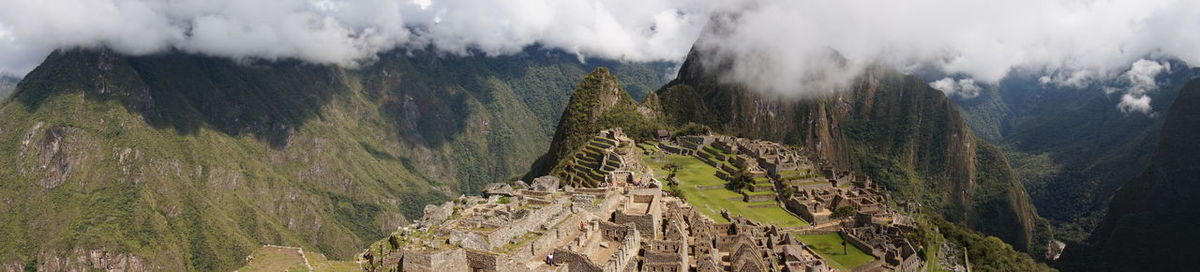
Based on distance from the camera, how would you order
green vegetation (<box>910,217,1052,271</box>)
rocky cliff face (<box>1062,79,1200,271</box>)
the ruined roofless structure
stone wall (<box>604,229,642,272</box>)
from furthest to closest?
rocky cliff face (<box>1062,79,1200,271</box>), green vegetation (<box>910,217,1052,271</box>), stone wall (<box>604,229,642,272</box>), the ruined roofless structure

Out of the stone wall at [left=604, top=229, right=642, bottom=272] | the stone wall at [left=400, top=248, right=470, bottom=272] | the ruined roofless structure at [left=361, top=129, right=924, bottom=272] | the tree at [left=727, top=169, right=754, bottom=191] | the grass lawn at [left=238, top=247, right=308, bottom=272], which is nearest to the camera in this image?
the stone wall at [left=400, top=248, right=470, bottom=272]

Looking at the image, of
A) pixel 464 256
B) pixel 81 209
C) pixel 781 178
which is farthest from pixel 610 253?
pixel 81 209

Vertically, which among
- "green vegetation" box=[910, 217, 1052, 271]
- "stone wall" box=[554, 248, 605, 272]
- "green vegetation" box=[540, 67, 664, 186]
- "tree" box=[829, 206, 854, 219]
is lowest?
"green vegetation" box=[910, 217, 1052, 271]

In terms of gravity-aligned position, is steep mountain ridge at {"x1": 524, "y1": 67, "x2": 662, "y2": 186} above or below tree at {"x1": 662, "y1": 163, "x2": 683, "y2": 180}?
above

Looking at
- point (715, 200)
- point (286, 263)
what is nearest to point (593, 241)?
point (286, 263)

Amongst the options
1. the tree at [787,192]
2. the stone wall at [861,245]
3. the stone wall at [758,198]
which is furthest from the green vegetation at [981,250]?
the stone wall at [758,198]

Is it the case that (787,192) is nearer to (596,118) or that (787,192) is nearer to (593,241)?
(593,241)

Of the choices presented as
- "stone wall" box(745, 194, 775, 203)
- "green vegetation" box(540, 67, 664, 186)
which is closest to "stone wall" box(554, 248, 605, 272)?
"stone wall" box(745, 194, 775, 203)

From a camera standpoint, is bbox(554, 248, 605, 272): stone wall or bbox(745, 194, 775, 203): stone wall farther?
bbox(745, 194, 775, 203): stone wall

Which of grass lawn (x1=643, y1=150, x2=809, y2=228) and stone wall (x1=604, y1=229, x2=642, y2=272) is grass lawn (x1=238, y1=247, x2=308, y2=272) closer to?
stone wall (x1=604, y1=229, x2=642, y2=272)

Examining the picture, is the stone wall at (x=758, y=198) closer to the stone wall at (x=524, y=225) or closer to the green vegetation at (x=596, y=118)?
the stone wall at (x=524, y=225)
